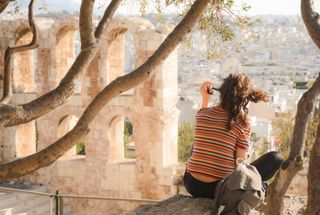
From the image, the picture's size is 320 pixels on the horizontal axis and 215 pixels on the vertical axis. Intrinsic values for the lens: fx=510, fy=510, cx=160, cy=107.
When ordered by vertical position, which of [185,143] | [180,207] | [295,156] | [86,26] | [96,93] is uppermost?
[86,26]

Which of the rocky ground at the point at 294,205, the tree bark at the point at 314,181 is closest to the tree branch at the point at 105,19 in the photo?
the tree bark at the point at 314,181

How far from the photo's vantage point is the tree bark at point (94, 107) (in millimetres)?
5016

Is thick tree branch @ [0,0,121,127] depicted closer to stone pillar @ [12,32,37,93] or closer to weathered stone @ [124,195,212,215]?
weathered stone @ [124,195,212,215]

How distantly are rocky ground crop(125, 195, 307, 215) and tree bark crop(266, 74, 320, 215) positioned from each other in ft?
2.13

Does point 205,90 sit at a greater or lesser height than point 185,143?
greater

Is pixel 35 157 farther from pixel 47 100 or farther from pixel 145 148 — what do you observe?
pixel 145 148

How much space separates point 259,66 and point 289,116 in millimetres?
54048

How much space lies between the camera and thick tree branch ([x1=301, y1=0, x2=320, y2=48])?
5121 millimetres

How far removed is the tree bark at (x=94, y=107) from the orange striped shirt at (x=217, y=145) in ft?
2.78

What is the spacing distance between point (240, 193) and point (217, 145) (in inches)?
24.8

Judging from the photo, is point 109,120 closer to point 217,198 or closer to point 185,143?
point 217,198

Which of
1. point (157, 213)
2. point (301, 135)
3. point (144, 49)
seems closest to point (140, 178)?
point (144, 49)

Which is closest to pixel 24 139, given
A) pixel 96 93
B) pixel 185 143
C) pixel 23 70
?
pixel 23 70

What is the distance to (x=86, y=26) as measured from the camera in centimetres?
533
